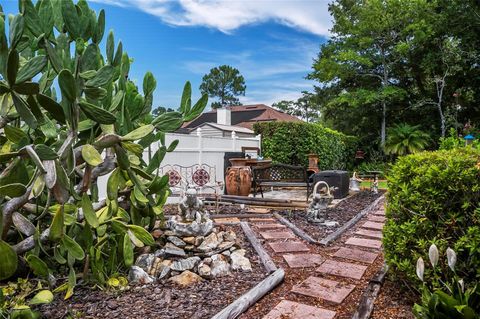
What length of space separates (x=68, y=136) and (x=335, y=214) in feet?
16.2

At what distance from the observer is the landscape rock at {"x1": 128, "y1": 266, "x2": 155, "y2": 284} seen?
294 centimetres

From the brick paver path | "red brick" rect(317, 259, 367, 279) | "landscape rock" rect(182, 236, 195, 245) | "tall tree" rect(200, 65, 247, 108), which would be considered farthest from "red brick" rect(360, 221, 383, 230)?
"tall tree" rect(200, 65, 247, 108)

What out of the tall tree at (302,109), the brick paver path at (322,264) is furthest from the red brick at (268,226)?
the tall tree at (302,109)

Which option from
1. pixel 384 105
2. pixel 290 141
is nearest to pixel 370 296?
pixel 290 141

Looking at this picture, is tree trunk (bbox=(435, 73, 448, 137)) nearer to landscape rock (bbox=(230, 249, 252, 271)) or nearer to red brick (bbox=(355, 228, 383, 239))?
red brick (bbox=(355, 228, 383, 239))

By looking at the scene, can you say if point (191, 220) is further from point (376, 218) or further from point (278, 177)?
point (278, 177)

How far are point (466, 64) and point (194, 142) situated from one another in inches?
525

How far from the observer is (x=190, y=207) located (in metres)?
3.72

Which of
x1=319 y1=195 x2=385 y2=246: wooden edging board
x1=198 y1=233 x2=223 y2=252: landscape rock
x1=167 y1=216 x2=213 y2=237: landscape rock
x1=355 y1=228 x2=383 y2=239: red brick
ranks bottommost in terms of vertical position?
x1=355 y1=228 x2=383 y2=239: red brick

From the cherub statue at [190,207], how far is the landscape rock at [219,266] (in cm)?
53

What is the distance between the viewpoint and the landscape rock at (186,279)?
2950mm

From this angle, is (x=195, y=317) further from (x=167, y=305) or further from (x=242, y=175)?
(x=242, y=175)

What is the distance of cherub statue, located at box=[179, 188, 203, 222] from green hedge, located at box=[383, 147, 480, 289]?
6.30 feet

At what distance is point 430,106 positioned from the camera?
53.5 feet
